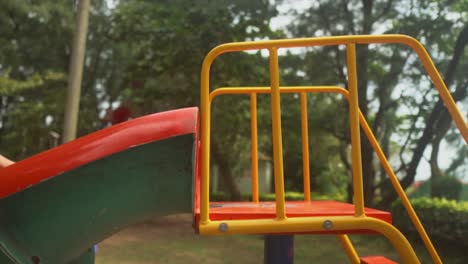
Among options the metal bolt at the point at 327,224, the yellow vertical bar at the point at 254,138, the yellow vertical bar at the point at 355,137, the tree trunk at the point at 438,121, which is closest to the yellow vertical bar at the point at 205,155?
the metal bolt at the point at 327,224

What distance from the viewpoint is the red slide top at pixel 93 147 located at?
1355 millimetres

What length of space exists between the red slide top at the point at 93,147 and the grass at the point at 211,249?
3.86 meters

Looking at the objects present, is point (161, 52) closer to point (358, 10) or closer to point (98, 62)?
point (358, 10)

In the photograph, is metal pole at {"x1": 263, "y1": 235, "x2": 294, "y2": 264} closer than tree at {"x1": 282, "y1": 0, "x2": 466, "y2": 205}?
Yes

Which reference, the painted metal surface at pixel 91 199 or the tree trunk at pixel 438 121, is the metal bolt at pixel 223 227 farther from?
the tree trunk at pixel 438 121

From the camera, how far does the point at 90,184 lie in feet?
4.61

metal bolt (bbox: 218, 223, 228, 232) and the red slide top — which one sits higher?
the red slide top

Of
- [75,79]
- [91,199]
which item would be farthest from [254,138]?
[75,79]

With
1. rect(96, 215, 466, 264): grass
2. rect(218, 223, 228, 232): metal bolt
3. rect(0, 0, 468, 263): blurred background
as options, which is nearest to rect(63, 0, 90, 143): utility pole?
rect(0, 0, 468, 263): blurred background

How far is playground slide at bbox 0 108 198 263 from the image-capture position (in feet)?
4.47

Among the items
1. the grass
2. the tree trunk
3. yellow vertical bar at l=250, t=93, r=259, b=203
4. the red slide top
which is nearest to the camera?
the red slide top

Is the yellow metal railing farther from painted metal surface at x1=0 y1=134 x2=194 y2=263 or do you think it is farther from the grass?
the grass

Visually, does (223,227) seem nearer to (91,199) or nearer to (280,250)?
(91,199)

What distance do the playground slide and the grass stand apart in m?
3.75
